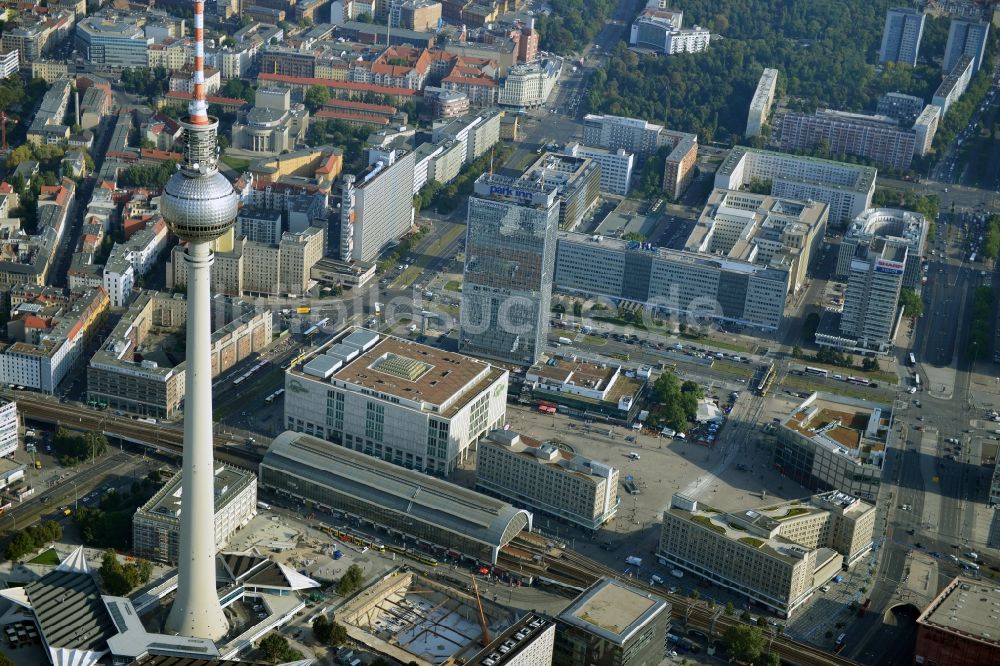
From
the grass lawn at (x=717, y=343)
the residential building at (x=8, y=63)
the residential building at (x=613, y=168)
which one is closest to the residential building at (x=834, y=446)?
the grass lawn at (x=717, y=343)

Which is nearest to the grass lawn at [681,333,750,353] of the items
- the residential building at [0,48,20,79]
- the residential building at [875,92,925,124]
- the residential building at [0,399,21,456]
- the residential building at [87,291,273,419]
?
the residential building at [87,291,273,419]

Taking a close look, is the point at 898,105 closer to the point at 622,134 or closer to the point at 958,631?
the point at 622,134

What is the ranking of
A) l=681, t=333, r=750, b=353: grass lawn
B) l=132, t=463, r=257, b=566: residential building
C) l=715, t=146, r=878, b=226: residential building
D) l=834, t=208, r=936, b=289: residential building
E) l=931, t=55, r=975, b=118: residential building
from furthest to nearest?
l=931, t=55, r=975, b=118: residential building < l=715, t=146, r=878, b=226: residential building < l=834, t=208, r=936, b=289: residential building < l=681, t=333, r=750, b=353: grass lawn < l=132, t=463, r=257, b=566: residential building

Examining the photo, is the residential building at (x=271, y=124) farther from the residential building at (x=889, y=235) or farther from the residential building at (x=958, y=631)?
the residential building at (x=958, y=631)

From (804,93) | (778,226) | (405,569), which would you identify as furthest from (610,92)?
(405,569)

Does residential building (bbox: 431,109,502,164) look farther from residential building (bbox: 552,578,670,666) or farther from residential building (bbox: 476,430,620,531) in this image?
residential building (bbox: 552,578,670,666)

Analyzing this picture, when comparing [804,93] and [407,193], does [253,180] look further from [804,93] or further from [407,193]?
[804,93]
